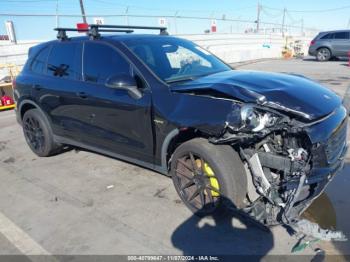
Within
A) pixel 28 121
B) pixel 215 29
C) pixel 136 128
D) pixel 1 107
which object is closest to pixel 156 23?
pixel 215 29

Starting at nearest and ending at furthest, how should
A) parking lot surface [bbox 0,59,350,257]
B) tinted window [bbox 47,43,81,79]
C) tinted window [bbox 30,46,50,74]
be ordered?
parking lot surface [bbox 0,59,350,257] → tinted window [bbox 47,43,81,79] → tinted window [bbox 30,46,50,74]

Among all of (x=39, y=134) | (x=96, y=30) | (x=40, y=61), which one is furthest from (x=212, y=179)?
(x=40, y=61)

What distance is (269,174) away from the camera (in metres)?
3.18

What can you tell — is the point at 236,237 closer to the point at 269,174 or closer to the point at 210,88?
the point at 269,174

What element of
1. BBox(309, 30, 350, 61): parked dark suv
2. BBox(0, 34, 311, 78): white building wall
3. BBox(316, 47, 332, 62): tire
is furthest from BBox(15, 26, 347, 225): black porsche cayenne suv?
BBox(316, 47, 332, 62): tire

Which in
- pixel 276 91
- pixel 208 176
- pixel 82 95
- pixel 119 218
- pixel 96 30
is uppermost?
pixel 96 30

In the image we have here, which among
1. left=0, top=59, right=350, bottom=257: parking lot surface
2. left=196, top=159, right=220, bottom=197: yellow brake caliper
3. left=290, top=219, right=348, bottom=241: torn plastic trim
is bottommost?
left=0, top=59, right=350, bottom=257: parking lot surface

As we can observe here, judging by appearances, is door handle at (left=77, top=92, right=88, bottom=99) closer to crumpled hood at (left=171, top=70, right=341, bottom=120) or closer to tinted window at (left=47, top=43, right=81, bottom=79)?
tinted window at (left=47, top=43, right=81, bottom=79)

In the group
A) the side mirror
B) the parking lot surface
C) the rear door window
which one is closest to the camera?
the parking lot surface

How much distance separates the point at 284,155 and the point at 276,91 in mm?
614

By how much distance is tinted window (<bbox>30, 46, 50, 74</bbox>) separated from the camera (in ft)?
17.3

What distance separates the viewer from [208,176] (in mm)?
3387

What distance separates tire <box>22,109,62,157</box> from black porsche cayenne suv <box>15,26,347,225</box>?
16.3 inches

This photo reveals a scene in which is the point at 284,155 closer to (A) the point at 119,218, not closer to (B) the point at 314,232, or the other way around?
(B) the point at 314,232
